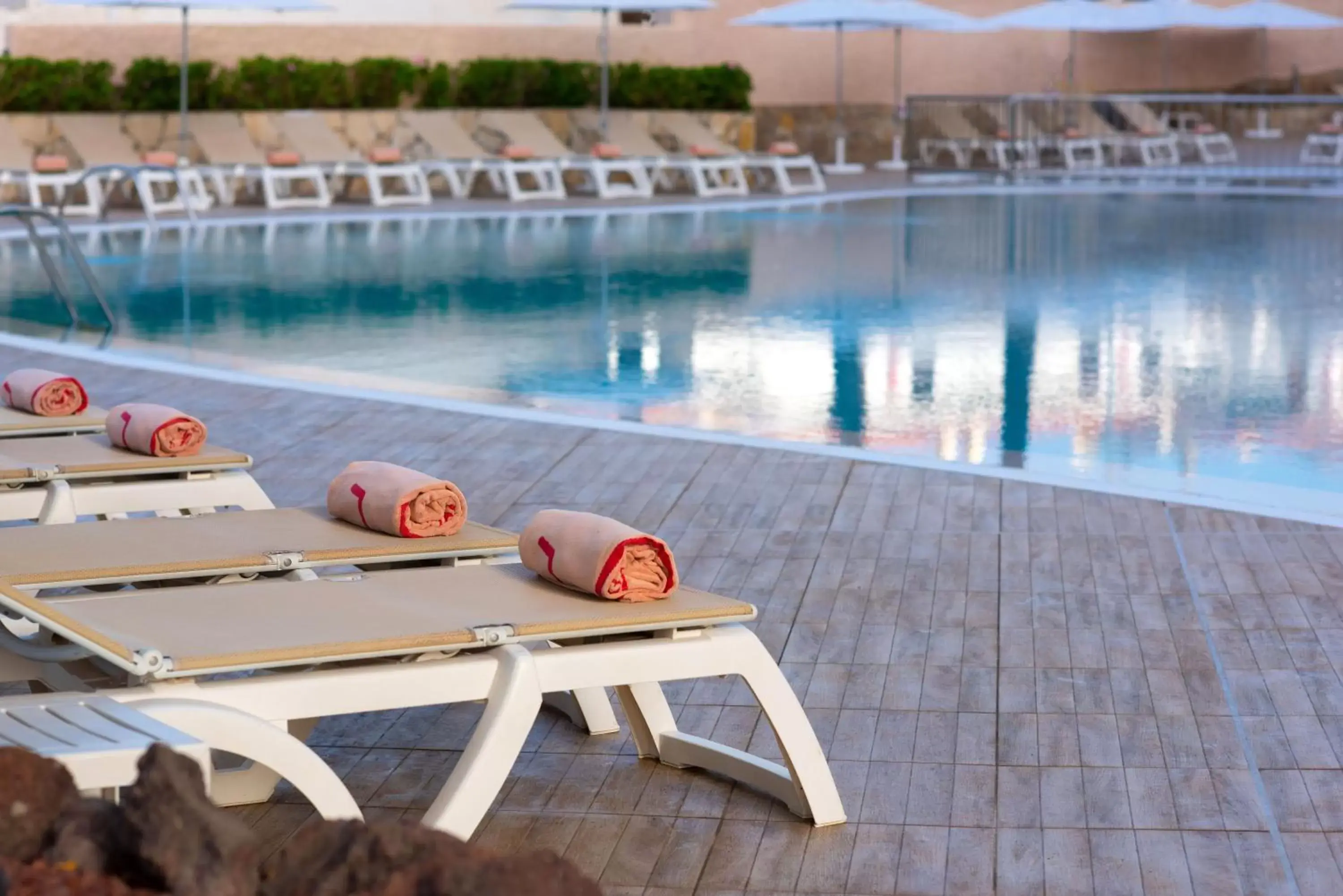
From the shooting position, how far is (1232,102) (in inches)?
862

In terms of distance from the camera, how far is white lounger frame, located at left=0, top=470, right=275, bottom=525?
3537 mm

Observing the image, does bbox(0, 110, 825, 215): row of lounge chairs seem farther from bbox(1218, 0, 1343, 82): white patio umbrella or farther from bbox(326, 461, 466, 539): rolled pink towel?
bbox(326, 461, 466, 539): rolled pink towel

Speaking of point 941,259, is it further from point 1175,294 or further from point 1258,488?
point 1258,488

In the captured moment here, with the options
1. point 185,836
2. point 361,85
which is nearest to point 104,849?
point 185,836

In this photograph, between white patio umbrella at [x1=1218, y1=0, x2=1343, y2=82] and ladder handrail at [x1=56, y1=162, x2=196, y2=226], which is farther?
white patio umbrella at [x1=1218, y1=0, x2=1343, y2=82]

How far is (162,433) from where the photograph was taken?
3713mm

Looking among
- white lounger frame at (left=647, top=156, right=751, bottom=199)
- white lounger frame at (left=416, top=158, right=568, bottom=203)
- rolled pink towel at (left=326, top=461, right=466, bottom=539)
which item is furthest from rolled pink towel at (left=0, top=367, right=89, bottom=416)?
white lounger frame at (left=647, top=156, right=751, bottom=199)

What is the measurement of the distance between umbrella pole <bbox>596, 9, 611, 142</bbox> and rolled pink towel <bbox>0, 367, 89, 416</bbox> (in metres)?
15.3

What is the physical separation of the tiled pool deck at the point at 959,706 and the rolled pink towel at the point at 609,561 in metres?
0.35

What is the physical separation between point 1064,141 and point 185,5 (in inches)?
425

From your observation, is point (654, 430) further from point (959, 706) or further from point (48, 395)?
point (959, 706)

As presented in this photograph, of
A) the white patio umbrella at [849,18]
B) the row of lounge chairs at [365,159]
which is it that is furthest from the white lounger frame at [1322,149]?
the row of lounge chairs at [365,159]

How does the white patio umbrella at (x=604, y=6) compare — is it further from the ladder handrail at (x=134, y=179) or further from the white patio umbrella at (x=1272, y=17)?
the white patio umbrella at (x=1272, y=17)

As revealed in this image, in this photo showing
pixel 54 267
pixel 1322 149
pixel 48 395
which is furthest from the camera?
pixel 1322 149
